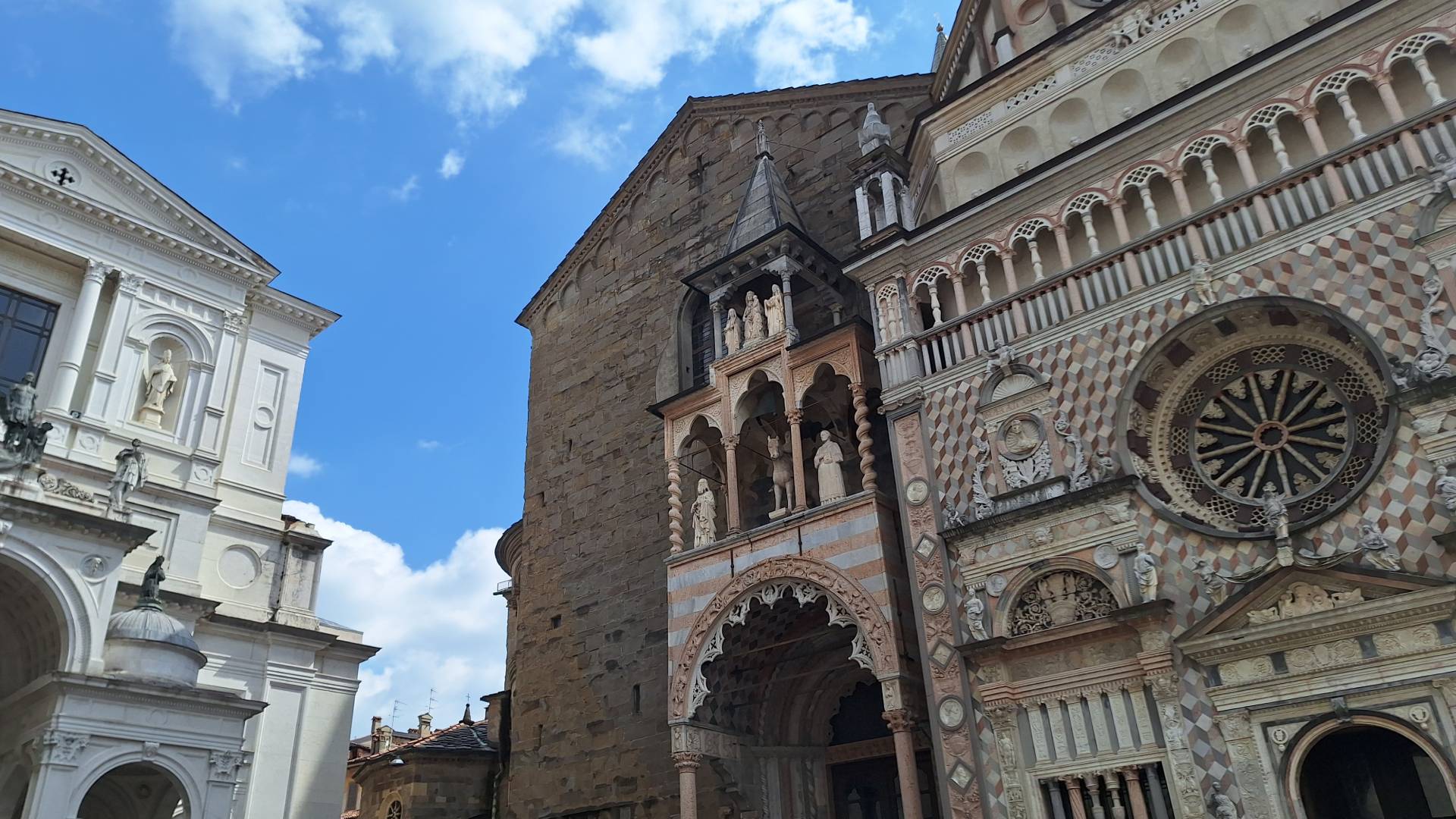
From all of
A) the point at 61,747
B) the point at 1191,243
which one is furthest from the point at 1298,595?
the point at 61,747

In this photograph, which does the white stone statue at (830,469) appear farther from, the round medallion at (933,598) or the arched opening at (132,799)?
the arched opening at (132,799)

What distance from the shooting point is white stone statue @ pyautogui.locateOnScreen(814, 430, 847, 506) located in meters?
14.4

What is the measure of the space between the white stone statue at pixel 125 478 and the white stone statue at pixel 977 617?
1270 cm

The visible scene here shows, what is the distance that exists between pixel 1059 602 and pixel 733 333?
24.8ft

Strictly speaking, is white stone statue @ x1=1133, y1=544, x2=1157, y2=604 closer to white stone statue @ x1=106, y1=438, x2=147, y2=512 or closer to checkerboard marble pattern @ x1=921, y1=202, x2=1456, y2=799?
checkerboard marble pattern @ x1=921, y1=202, x2=1456, y2=799

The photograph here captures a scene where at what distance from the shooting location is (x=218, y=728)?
14703mm

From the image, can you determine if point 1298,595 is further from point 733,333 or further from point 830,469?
point 733,333

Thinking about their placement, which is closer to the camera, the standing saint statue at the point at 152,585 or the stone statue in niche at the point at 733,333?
the standing saint statue at the point at 152,585

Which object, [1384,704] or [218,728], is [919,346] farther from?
[218,728]

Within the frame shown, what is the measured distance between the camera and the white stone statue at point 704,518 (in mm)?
15570

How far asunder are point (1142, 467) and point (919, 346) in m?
3.66

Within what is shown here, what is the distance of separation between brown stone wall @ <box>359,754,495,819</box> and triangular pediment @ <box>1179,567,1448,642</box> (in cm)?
2096

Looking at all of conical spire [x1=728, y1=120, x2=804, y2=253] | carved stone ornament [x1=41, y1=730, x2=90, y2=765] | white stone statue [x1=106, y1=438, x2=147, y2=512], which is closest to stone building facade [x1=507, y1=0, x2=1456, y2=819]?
conical spire [x1=728, y1=120, x2=804, y2=253]

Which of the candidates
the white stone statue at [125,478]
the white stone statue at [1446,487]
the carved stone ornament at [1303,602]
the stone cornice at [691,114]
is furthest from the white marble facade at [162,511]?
the white stone statue at [1446,487]
